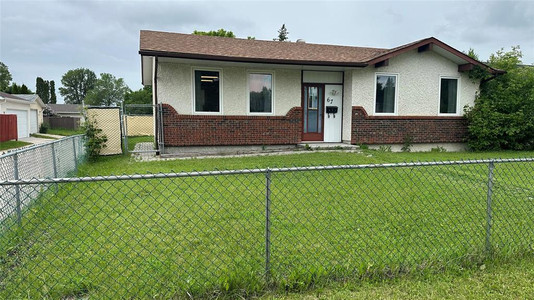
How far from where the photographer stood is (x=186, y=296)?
2.59m

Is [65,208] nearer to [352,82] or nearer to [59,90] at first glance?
[352,82]

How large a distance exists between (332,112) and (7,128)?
58.9ft

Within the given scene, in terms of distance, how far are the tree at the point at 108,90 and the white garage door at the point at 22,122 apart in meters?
61.6

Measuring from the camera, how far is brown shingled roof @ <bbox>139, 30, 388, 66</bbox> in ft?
32.6

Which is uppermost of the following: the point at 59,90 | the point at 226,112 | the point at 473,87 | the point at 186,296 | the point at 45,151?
the point at 59,90

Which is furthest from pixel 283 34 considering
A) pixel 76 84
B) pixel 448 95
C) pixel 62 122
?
pixel 76 84

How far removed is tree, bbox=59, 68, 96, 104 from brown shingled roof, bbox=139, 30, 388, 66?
94310 mm

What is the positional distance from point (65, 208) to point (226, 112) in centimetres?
673

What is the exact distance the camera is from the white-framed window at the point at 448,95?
12453mm

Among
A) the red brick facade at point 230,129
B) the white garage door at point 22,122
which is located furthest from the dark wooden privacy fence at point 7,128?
the red brick facade at point 230,129

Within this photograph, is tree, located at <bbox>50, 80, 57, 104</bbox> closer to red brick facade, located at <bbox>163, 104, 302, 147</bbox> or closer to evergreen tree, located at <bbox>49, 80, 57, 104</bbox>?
evergreen tree, located at <bbox>49, 80, 57, 104</bbox>

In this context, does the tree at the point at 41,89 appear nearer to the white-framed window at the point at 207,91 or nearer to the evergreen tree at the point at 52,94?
the evergreen tree at the point at 52,94

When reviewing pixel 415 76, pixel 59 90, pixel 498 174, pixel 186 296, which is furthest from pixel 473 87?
pixel 59 90

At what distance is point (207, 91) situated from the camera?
10922 mm
